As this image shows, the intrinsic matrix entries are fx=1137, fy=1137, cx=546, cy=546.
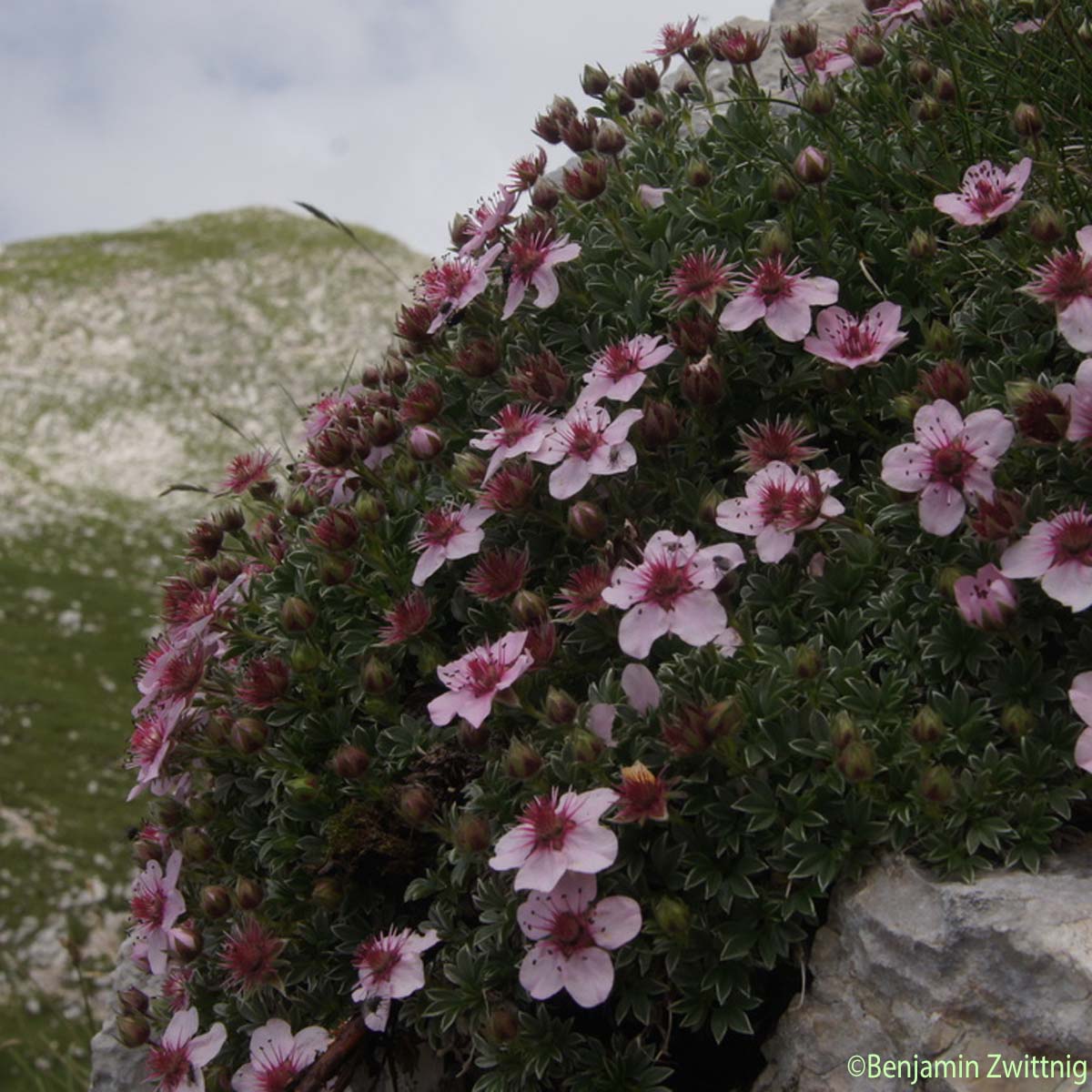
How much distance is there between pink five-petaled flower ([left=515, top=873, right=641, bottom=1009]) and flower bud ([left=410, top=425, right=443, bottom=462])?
1.62 metres

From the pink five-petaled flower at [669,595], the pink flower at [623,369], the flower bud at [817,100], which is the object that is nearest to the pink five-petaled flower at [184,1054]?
the pink five-petaled flower at [669,595]

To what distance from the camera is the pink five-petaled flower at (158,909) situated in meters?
3.55

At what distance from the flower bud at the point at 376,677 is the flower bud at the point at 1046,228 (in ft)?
7.35

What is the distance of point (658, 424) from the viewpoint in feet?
11.2

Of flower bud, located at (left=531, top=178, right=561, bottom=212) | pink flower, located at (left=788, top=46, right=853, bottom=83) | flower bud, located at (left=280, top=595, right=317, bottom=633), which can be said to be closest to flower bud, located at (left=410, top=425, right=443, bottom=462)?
flower bud, located at (left=280, top=595, right=317, bottom=633)

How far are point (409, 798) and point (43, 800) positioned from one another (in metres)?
21.5

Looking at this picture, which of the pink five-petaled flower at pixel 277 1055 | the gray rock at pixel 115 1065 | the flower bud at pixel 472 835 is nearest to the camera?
the flower bud at pixel 472 835

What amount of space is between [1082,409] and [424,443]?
198 cm

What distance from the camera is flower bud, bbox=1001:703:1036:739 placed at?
2.72 meters

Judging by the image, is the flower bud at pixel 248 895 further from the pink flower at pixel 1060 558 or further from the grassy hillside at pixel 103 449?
the grassy hillside at pixel 103 449

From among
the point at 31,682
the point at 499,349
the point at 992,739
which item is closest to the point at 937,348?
the point at 992,739

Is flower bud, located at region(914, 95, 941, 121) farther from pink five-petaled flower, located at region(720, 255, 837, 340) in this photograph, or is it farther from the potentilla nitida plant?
pink five-petaled flower, located at region(720, 255, 837, 340)

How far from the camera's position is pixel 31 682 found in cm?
2809

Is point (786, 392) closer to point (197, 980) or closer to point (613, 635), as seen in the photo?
point (613, 635)
